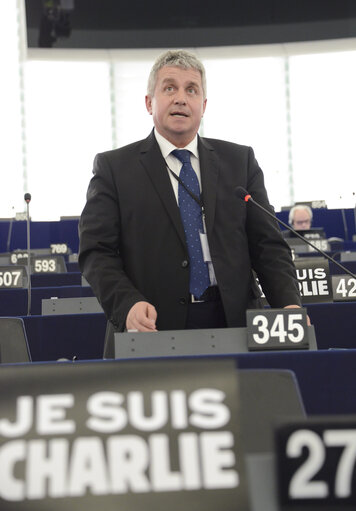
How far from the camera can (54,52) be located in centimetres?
1741

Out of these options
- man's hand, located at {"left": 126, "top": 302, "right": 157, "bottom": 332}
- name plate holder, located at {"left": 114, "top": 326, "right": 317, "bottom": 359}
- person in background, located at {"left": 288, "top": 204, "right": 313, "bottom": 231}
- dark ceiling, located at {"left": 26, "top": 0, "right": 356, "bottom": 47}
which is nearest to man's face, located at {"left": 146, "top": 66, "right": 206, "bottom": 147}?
man's hand, located at {"left": 126, "top": 302, "right": 157, "bottom": 332}

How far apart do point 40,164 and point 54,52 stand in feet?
6.55

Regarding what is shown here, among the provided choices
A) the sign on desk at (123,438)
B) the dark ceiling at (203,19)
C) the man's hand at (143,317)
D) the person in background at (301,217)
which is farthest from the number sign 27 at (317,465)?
the dark ceiling at (203,19)

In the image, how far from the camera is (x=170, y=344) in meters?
2.43

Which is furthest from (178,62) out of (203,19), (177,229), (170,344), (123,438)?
(203,19)

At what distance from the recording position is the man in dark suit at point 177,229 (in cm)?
274

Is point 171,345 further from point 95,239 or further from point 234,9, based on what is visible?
point 234,9

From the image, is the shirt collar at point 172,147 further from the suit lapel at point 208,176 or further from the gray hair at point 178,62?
the gray hair at point 178,62

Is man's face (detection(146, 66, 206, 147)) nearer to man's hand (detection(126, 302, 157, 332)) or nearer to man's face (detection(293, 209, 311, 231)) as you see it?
man's hand (detection(126, 302, 157, 332))

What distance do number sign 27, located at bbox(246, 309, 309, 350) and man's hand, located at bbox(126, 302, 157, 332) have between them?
245 millimetres

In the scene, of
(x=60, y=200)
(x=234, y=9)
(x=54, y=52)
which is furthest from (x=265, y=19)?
(x=60, y=200)

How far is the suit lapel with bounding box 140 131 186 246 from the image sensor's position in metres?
2.78

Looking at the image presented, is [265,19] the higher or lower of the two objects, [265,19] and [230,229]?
the higher

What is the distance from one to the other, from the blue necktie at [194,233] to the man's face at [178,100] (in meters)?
0.16
